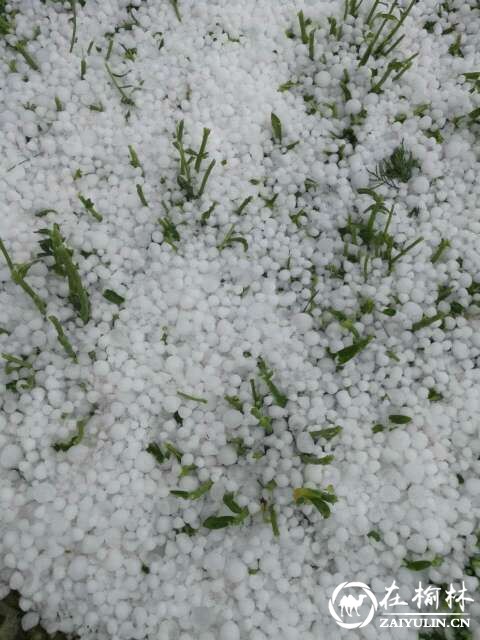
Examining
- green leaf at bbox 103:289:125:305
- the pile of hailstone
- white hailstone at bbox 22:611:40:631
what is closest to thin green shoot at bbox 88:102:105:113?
the pile of hailstone

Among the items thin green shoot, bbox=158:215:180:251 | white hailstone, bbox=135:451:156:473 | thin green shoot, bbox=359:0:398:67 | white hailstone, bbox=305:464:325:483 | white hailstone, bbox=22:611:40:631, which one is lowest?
white hailstone, bbox=22:611:40:631

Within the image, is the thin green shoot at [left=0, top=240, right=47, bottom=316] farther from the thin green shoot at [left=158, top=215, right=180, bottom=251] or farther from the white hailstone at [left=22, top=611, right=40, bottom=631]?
the white hailstone at [left=22, top=611, right=40, bottom=631]

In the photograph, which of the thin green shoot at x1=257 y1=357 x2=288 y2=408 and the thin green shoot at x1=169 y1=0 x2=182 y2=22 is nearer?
the thin green shoot at x1=257 y1=357 x2=288 y2=408

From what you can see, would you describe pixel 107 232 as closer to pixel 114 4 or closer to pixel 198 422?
pixel 198 422

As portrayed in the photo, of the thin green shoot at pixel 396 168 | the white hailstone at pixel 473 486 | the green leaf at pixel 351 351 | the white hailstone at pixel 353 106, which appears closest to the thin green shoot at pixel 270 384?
the green leaf at pixel 351 351

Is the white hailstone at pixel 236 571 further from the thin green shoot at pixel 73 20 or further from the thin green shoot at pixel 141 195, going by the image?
the thin green shoot at pixel 73 20

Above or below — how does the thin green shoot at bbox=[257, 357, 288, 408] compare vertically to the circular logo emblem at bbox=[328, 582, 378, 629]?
above

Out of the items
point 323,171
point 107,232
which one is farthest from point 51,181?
point 323,171
